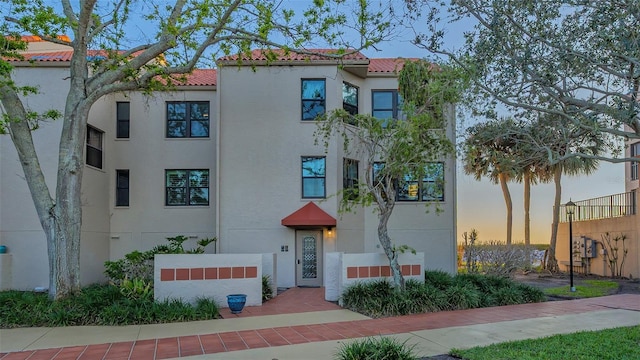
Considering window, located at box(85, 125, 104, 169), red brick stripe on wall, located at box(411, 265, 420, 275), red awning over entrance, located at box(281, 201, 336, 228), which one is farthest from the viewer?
window, located at box(85, 125, 104, 169)

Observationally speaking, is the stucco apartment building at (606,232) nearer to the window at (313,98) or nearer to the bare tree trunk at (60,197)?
the window at (313,98)

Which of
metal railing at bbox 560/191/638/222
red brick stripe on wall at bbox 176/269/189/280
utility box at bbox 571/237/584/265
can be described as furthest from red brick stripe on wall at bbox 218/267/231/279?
utility box at bbox 571/237/584/265

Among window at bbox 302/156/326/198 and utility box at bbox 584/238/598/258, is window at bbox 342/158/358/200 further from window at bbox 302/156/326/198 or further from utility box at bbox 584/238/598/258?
utility box at bbox 584/238/598/258

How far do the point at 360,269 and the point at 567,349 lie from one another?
5.67m

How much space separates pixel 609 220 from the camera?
22062 mm

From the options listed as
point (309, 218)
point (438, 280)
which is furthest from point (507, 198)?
point (309, 218)

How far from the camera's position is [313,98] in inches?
639

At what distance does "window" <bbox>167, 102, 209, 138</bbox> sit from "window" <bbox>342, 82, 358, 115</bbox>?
5.46 m

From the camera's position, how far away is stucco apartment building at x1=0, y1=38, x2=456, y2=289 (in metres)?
15.1

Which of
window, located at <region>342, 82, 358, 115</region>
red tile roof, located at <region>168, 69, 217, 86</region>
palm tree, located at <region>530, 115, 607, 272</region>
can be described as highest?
red tile roof, located at <region>168, 69, 217, 86</region>

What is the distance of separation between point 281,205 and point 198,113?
5.28 m

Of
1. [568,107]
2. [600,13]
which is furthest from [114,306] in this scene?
[600,13]

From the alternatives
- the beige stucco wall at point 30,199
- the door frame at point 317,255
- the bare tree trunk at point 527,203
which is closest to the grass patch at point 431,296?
the door frame at point 317,255

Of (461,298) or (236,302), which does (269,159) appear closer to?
(236,302)
